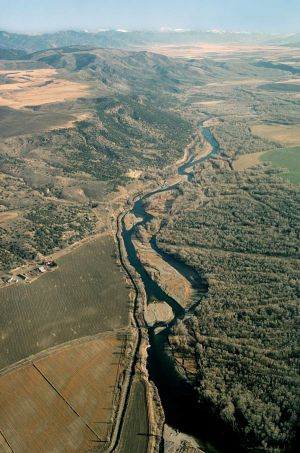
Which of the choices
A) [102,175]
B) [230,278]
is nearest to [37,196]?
[102,175]

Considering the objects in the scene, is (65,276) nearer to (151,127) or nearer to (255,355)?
(255,355)

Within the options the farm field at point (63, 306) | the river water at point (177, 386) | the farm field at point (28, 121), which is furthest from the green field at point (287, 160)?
the farm field at point (28, 121)

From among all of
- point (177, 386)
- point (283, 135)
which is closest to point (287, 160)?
point (283, 135)

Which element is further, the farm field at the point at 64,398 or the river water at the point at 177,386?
the river water at the point at 177,386

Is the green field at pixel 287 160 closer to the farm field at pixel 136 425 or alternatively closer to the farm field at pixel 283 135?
the farm field at pixel 283 135

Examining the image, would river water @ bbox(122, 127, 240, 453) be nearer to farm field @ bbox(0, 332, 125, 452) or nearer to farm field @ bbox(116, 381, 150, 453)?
farm field @ bbox(116, 381, 150, 453)

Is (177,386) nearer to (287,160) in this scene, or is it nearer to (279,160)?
(279,160)

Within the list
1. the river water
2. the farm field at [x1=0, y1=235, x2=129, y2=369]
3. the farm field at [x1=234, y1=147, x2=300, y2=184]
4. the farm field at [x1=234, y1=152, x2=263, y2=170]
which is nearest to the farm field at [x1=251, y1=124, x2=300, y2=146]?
the farm field at [x1=234, y1=147, x2=300, y2=184]
